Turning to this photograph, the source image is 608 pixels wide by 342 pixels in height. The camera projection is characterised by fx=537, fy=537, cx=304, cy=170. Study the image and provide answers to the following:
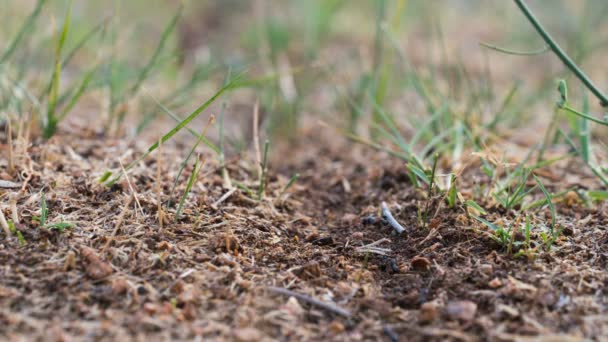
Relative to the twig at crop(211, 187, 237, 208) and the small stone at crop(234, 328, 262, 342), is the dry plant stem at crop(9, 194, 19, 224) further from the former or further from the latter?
the small stone at crop(234, 328, 262, 342)

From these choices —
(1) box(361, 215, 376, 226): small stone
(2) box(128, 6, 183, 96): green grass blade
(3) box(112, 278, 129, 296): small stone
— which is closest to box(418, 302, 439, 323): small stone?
(1) box(361, 215, 376, 226): small stone

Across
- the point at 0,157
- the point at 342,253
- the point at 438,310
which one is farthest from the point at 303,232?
the point at 0,157

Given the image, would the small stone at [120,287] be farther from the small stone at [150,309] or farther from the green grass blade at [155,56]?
the green grass blade at [155,56]

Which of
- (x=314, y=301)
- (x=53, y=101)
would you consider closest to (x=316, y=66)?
(x=53, y=101)

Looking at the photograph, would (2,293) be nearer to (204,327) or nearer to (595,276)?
(204,327)

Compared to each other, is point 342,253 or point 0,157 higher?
point 0,157

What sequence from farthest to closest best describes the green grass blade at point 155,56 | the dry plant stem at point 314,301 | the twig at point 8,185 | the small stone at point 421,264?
the green grass blade at point 155,56
the twig at point 8,185
the small stone at point 421,264
the dry plant stem at point 314,301

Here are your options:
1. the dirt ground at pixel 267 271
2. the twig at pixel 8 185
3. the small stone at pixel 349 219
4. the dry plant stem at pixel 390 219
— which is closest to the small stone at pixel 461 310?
the dirt ground at pixel 267 271
